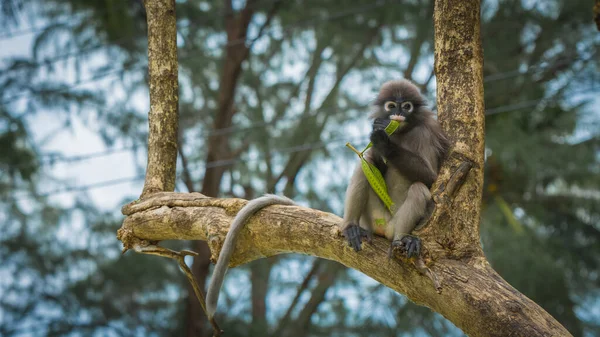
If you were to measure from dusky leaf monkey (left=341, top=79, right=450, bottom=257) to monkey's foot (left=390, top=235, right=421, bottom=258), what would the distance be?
22 cm

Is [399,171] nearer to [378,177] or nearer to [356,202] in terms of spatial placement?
[378,177]

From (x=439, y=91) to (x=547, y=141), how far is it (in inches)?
295

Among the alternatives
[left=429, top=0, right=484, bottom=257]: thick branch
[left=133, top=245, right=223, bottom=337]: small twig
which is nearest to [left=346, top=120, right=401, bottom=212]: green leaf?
[left=429, top=0, right=484, bottom=257]: thick branch

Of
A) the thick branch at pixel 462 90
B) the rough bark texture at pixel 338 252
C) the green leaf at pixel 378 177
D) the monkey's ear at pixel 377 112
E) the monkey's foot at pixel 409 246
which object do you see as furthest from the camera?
the monkey's ear at pixel 377 112

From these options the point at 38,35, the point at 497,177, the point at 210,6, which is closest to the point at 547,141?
the point at 497,177

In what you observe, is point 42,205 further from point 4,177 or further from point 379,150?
point 379,150

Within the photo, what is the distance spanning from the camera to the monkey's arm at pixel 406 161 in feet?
15.1

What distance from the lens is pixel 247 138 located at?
1330 cm

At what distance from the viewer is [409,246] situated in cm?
382

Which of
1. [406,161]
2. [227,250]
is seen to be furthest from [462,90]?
[227,250]

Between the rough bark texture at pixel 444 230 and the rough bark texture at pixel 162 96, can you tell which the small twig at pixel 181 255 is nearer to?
the rough bark texture at pixel 444 230

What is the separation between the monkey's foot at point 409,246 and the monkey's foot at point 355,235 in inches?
12.5

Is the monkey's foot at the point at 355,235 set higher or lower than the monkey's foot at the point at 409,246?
lower

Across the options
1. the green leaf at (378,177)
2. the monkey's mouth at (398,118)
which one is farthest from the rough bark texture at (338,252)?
the monkey's mouth at (398,118)
